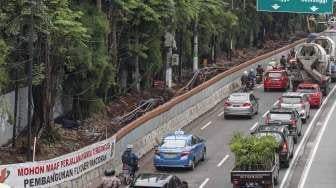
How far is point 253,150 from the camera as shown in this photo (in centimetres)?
2761

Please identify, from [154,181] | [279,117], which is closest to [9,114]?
[154,181]

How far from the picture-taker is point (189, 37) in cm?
5919

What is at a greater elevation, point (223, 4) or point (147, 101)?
point (223, 4)

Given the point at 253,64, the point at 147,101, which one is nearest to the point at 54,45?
the point at 147,101

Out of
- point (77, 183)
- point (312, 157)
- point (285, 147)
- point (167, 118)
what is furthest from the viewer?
point (167, 118)

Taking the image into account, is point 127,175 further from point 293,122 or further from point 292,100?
point 292,100

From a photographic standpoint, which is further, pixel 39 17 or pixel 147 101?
pixel 147 101

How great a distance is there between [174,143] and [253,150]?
587 cm

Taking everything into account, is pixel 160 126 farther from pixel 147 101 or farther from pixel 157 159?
pixel 157 159

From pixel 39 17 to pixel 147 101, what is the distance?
14.9 meters

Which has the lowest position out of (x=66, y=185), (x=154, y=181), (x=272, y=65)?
(x=66, y=185)

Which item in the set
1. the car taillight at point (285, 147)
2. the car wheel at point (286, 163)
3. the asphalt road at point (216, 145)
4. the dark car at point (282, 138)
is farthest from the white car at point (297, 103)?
the car taillight at point (285, 147)

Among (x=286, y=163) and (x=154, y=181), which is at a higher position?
(x=154, y=181)

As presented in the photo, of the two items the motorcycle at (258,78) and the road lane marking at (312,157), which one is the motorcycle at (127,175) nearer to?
the road lane marking at (312,157)
